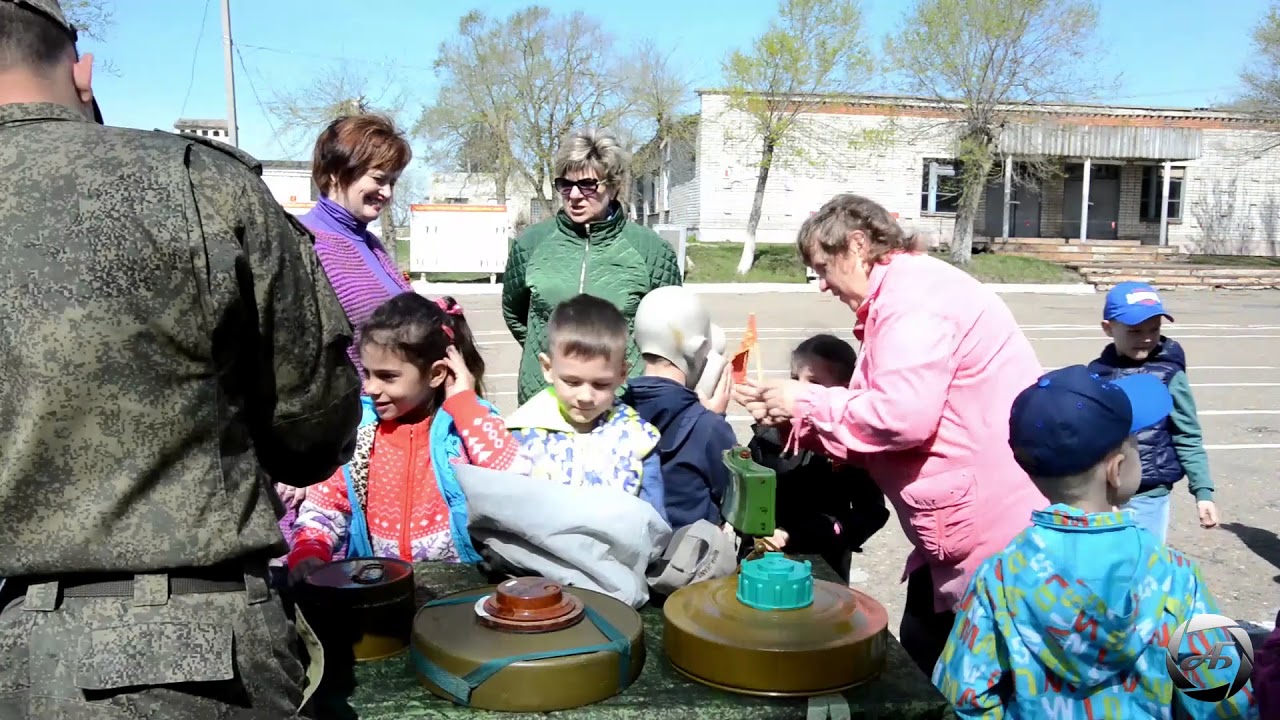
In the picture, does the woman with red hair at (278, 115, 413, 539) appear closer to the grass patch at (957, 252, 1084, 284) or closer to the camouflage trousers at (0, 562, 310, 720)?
the camouflage trousers at (0, 562, 310, 720)

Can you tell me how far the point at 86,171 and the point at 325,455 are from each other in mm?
535

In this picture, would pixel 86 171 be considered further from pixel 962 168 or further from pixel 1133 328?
pixel 962 168

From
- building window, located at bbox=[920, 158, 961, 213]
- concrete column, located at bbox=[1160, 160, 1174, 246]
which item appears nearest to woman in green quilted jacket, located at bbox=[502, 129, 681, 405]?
building window, located at bbox=[920, 158, 961, 213]

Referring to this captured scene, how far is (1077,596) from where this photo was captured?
72.8 inches

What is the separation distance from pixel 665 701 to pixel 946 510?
105 cm

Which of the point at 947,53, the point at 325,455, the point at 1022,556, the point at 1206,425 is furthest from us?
the point at 947,53

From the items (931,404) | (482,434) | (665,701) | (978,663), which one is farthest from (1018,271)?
(665,701)

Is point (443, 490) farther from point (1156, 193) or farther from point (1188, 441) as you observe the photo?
point (1156, 193)

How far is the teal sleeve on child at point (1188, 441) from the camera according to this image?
3.81m

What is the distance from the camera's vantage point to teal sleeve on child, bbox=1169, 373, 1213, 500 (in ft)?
12.5

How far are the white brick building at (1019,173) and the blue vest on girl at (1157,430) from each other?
89.4ft

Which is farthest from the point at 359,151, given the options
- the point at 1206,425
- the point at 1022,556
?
the point at 1206,425

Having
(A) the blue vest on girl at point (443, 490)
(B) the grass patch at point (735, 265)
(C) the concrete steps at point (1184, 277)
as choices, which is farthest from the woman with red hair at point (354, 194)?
(C) the concrete steps at point (1184, 277)

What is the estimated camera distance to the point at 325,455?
5.07ft
